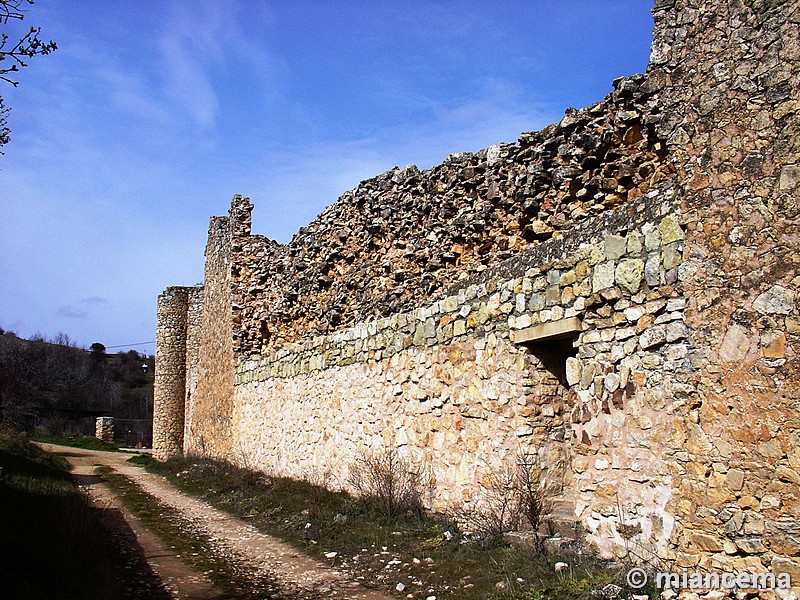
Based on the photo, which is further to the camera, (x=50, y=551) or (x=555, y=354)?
(x=555, y=354)

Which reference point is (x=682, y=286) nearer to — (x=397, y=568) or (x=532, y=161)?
(x=532, y=161)

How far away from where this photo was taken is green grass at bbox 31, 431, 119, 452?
27.3 m

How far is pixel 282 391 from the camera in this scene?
13.6 meters

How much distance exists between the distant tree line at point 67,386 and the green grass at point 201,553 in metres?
15.3

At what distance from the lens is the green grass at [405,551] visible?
5.32 metres

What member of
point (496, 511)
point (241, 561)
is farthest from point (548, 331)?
point (241, 561)

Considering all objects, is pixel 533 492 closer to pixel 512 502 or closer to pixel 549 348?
pixel 512 502

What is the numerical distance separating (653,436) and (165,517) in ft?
24.4

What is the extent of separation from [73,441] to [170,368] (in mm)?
6748

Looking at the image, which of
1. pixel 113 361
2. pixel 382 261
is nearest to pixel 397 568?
pixel 382 261

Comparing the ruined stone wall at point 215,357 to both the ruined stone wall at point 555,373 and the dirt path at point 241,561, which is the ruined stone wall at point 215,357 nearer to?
the dirt path at point 241,561

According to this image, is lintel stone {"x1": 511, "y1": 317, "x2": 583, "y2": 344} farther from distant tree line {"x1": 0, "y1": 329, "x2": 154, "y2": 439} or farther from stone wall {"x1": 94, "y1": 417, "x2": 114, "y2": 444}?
stone wall {"x1": 94, "y1": 417, "x2": 114, "y2": 444}

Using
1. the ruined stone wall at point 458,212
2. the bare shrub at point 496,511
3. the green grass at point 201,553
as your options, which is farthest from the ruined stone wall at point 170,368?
the bare shrub at point 496,511

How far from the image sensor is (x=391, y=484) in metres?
8.70
